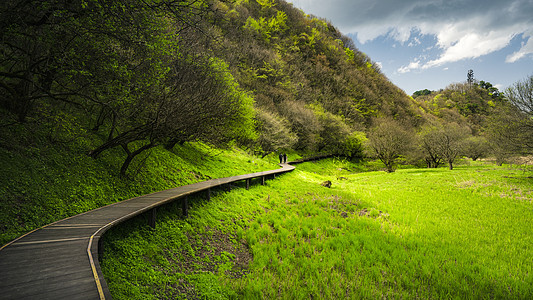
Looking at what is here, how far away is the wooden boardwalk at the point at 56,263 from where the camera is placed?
2.38m

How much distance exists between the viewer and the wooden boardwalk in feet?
7.82

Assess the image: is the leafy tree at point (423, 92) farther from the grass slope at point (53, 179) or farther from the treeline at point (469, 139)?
the grass slope at point (53, 179)

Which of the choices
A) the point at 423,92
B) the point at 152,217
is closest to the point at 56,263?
the point at 152,217

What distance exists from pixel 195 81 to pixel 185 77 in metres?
0.46

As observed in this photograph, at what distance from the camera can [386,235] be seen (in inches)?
325

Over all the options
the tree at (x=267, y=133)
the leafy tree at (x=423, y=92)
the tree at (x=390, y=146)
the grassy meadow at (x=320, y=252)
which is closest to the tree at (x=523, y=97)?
the grassy meadow at (x=320, y=252)

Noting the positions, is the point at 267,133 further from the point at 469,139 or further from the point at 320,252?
the point at 469,139

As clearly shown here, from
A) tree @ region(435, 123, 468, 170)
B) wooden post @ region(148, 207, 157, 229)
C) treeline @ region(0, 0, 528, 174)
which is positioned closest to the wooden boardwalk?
wooden post @ region(148, 207, 157, 229)

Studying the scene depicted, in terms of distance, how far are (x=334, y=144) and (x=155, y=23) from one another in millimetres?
48854

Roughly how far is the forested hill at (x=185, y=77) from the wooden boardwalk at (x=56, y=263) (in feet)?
9.21

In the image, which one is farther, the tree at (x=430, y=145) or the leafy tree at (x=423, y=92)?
the leafy tree at (x=423, y=92)

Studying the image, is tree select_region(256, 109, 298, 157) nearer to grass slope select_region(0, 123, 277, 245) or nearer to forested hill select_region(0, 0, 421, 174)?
forested hill select_region(0, 0, 421, 174)

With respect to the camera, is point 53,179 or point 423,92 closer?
A: point 53,179

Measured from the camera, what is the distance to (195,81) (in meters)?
10.0
